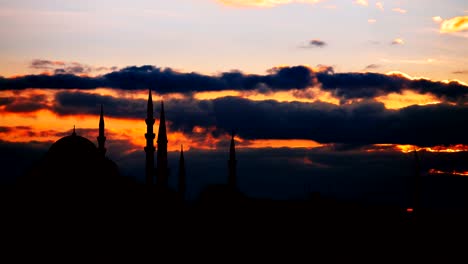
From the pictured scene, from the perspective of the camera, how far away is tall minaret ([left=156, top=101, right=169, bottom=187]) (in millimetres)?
53594

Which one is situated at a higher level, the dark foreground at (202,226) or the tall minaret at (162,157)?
the tall minaret at (162,157)

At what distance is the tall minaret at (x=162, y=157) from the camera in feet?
176

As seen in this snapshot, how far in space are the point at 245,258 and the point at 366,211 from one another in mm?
16089

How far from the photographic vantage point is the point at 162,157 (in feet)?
176

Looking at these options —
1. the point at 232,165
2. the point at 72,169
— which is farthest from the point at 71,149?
the point at 232,165

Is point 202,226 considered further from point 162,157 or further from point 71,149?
point 71,149

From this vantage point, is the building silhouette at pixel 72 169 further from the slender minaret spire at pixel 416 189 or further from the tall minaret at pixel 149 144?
the slender minaret spire at pixel 416 189

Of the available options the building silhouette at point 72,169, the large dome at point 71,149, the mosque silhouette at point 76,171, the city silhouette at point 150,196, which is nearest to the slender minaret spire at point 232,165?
the city silhouette at point 150,196

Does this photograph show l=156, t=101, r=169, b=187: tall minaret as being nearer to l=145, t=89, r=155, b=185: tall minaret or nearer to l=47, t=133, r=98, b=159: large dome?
l=145, t=89, r=155, b=185: tall minaret

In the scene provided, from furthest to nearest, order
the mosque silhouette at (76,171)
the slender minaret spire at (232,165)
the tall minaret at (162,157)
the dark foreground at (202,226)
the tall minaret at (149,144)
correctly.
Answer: the slender minaret spire at (232,165), the tall minaret at (162,157), the tall minaret at (149,144), the mosque silhouette at (76,171), the dark foreground at (202,226)

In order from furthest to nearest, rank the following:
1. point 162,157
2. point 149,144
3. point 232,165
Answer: point 232,165
point 162,157
point 149,144

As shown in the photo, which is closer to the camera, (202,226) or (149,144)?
(202,226)

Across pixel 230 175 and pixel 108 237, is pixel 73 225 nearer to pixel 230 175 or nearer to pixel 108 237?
pixel 108 237

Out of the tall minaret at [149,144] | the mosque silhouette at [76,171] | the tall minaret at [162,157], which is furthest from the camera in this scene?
the tall minaret at [162,157]
